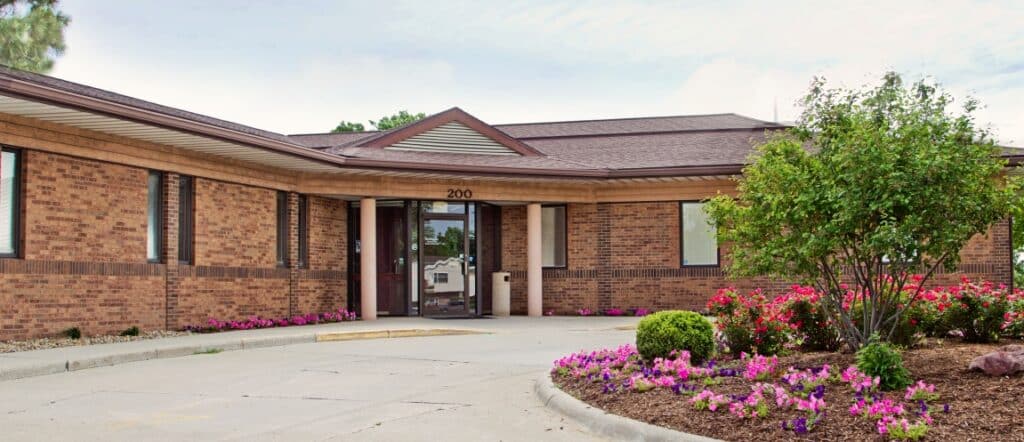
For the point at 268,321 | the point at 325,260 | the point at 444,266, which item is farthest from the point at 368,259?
the point at 268,321

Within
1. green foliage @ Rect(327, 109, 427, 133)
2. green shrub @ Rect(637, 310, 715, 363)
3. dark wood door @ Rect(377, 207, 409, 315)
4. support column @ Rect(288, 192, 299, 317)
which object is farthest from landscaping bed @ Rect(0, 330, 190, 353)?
green foliage @ Rect(327, 109, 427, 133)

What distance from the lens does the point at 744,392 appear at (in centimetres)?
905

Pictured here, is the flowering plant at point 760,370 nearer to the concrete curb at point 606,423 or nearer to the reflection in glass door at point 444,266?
the concrete curb at point 606,423

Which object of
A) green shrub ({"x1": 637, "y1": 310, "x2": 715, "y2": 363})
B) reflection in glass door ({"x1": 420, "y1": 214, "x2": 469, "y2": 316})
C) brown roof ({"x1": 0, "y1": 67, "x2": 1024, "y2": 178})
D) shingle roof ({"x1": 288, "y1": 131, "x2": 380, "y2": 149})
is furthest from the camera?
shingle roof ({"x1": 288, "y1": 131, "x2": 380, "y2": 149})

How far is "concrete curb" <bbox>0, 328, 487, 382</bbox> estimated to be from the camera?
42.0 feet

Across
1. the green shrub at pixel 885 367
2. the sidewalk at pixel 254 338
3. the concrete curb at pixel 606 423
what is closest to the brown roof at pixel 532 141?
the sidewalk at pixel 254 338

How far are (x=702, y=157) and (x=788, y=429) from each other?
1796cm

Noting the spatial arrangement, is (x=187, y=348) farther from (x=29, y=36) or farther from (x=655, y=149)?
(x=29, y=36)

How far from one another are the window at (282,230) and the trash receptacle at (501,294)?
5.68 meters

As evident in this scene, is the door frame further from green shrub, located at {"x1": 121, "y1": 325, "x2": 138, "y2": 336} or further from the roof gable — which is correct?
green shrub, located at {"x1": 121, "y1": 325, "x2": 138, "y2": 336}

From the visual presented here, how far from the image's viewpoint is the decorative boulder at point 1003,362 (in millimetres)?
8820

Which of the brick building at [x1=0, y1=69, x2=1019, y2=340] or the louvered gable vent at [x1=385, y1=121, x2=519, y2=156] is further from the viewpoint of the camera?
the louvered gable vent at [x1=385, y1=121, x2=519, y2=156]

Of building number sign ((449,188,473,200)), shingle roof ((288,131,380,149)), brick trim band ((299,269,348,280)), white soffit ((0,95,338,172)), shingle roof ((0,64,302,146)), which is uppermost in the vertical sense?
shingle roof ((288,131,380,149))

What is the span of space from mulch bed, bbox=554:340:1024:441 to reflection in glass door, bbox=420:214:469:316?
14.1m
